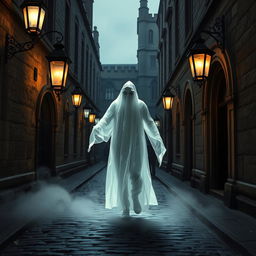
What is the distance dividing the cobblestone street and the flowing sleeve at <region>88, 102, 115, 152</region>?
4.36 feet

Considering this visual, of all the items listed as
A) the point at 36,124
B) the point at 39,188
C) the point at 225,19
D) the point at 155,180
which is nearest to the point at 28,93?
the point at 36,124

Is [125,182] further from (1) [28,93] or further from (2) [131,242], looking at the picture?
(1) [28,93]

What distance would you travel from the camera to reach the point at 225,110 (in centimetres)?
879

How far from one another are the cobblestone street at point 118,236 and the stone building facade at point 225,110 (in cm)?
120

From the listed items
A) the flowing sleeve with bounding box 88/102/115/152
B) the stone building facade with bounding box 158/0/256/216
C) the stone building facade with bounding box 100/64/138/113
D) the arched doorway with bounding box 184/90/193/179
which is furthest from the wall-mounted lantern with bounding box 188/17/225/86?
the stone building facade with bounding box 100/64/138/113

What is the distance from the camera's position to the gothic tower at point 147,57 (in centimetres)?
4365

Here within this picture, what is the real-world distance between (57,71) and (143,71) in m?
36.4

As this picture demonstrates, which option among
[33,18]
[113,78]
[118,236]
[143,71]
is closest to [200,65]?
[33,18]

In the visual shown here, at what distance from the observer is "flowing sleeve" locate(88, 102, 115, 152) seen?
21.8 feet

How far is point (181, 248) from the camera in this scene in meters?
4.13

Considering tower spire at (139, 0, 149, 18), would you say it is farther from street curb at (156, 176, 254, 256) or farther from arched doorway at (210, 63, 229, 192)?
street curb at (156, 176, 254, 256)

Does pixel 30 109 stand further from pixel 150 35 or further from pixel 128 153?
pixel 150 35

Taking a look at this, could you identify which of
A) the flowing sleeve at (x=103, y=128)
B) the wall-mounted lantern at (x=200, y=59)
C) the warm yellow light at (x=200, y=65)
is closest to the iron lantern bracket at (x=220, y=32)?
the wall-mounted lantern at (x=200, y=59)

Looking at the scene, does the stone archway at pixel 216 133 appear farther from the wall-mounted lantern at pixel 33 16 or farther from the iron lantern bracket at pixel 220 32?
the wall-mounted lantern at pixel 33 16
